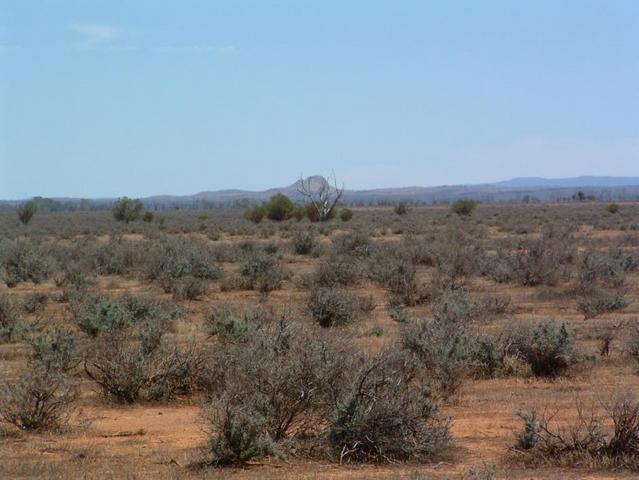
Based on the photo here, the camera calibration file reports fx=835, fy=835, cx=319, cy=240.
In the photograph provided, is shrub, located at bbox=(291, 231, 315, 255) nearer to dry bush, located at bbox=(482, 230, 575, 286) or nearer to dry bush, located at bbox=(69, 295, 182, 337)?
dry bush, located at bbox=(482, 230, 575, 286)

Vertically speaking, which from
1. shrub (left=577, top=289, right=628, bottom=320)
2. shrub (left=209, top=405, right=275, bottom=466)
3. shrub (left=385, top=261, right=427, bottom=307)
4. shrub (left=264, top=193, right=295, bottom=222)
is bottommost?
shrub (left=577, top=289, right=628, bottom=320)

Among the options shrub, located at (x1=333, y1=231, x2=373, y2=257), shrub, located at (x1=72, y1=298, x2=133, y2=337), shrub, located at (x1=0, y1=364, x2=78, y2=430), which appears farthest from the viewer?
shrub, located at (x1=333, y1=231, x2=373, y2=257)

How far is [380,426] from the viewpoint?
809 centimetres

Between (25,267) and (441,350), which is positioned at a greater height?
(25,267)

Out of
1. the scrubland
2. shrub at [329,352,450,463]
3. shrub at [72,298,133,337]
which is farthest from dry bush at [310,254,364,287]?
shrub at [329,352,450,463]

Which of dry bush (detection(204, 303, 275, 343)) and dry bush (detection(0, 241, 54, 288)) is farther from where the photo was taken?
dry bush (detection(0, 241, 54, 288))

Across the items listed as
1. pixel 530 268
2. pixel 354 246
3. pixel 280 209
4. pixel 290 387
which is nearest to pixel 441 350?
pixel 290 387

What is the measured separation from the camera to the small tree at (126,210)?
73188 millimetres

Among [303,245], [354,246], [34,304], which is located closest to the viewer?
[34,304]

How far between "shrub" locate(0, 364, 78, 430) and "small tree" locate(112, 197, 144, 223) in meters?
64.9

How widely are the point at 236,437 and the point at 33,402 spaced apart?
2817 millimetres

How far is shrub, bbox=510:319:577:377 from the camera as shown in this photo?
12.4m

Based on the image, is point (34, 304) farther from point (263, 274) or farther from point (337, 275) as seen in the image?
→ point (337, 275)

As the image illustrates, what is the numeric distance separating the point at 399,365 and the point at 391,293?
12.4 metres
